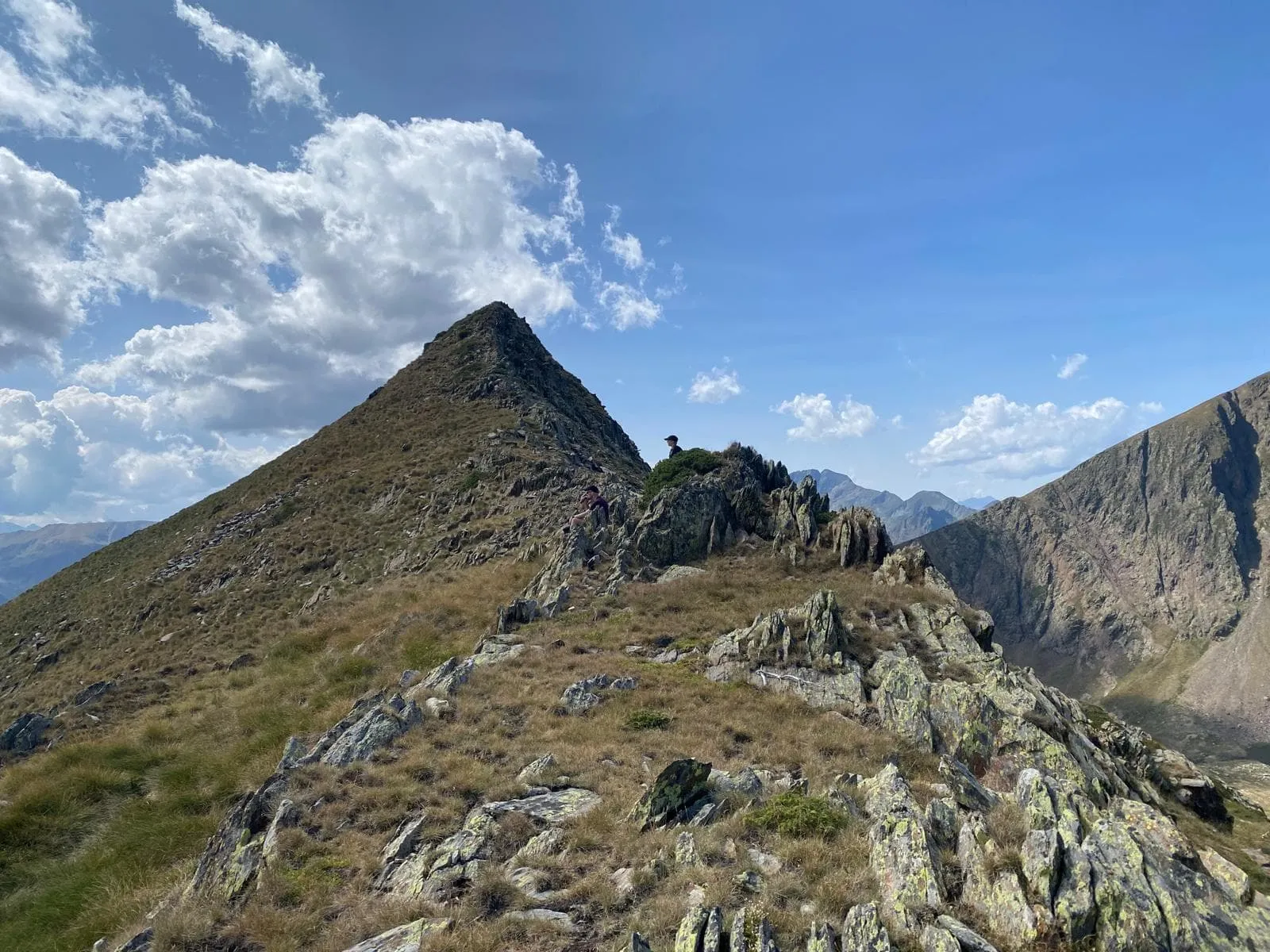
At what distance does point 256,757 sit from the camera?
21.1 metres

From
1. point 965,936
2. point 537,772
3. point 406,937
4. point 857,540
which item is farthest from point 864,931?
point 857,540

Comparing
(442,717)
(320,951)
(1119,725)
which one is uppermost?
(442,717)

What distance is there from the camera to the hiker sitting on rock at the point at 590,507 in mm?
41700

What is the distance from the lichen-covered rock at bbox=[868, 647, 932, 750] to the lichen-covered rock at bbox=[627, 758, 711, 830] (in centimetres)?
730

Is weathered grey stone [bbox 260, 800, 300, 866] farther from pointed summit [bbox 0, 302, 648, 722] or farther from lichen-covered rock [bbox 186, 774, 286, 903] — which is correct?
pointed summit [bbox 0, 302, 648, 722]

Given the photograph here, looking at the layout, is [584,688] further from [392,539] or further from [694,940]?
[392,539]

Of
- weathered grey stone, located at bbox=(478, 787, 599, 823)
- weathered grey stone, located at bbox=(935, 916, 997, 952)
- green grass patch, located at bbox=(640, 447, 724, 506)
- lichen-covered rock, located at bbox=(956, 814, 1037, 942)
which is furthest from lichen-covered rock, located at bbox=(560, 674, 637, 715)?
green grass patch, located at bbox=(640, 447, 724, 506)

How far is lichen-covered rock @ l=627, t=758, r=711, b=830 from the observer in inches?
483

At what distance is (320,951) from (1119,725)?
35.8m

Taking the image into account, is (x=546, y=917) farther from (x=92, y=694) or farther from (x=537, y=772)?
(x=92, y=694)

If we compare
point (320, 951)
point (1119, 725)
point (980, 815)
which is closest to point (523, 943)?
point (320, 951)

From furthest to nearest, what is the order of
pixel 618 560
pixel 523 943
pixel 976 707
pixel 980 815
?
1. pixel 618 560
2. pixel 976 707
3. pixel 980 815
4. pixel 523 943

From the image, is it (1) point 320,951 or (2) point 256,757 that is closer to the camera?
(1) point 320,951

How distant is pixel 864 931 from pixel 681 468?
44.3 m
